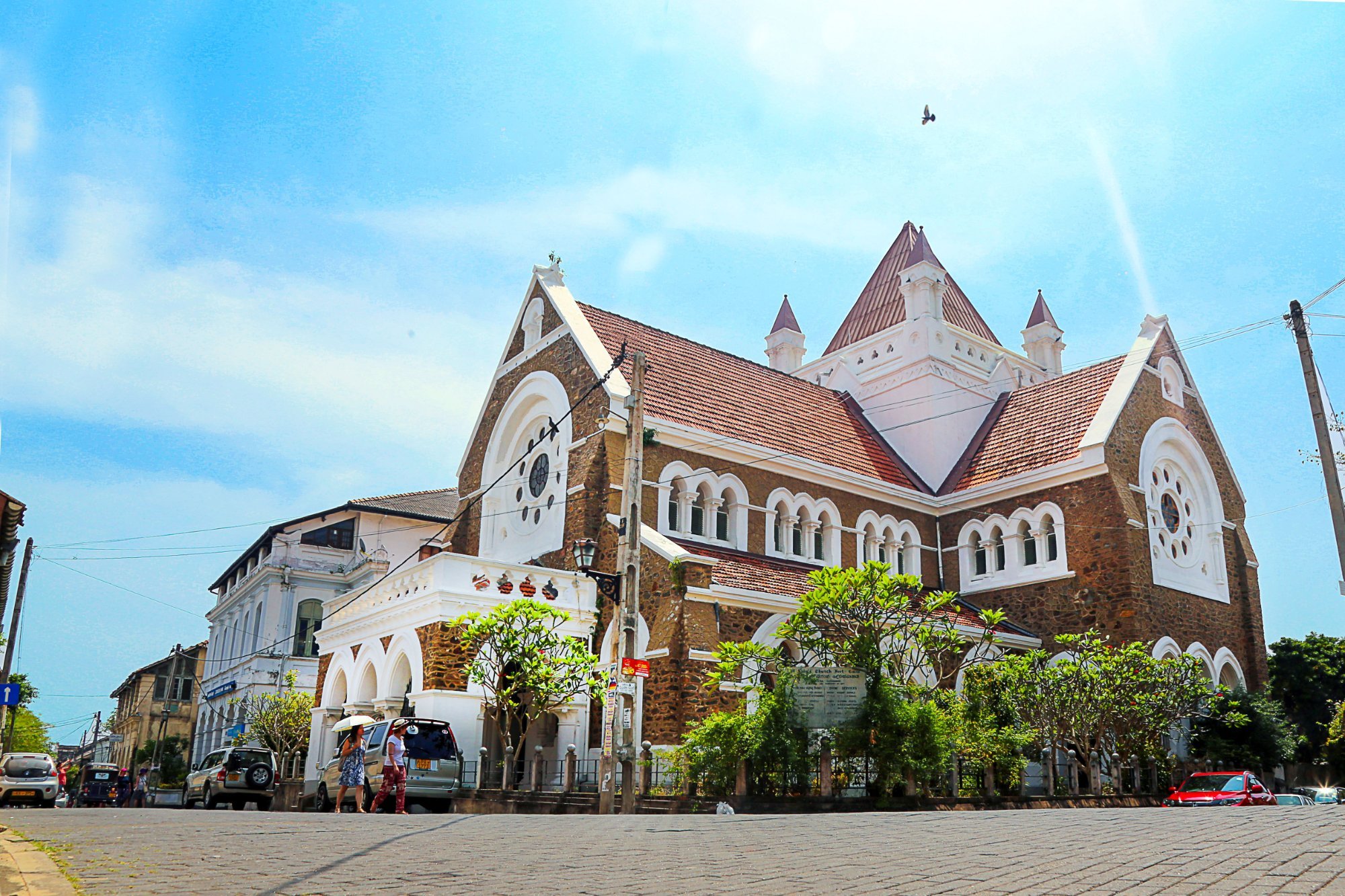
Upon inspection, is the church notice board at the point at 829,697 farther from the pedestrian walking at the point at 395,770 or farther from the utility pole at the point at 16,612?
the utility pole at the point at 16,612

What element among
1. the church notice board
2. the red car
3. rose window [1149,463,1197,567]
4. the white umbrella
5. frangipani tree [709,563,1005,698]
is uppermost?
rose window [1149,463,1197,567]

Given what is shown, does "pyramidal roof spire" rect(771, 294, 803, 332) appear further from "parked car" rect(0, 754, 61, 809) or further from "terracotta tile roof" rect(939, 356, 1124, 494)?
"parked car" rect(0, 754, 61, 809)

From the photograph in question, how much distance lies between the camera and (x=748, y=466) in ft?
90.7

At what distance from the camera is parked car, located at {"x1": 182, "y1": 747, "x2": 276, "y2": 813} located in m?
23.7

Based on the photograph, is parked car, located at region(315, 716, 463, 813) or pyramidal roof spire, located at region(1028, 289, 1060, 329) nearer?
parked car, located at region(315, 716, 463, 813)

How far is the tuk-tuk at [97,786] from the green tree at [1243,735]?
111ft

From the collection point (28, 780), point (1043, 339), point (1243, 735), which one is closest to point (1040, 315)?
point (1043, 339)

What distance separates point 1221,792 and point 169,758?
5133 cm

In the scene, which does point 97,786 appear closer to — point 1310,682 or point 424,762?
point 424,762

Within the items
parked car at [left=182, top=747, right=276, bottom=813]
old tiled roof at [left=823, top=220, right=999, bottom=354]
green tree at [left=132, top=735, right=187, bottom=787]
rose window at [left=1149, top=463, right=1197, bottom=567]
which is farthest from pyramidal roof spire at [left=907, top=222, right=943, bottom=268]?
green tree at [left=132, top=735, right=187, bottom=787]

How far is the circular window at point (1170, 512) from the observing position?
30188 millimetres

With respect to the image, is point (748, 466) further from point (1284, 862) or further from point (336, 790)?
point (1284, 862)

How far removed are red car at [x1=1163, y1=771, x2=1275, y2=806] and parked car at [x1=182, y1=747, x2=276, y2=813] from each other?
19.0 metres

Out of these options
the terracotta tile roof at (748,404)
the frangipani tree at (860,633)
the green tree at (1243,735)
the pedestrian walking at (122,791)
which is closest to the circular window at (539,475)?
the terracotta tile roof at (748,404)
